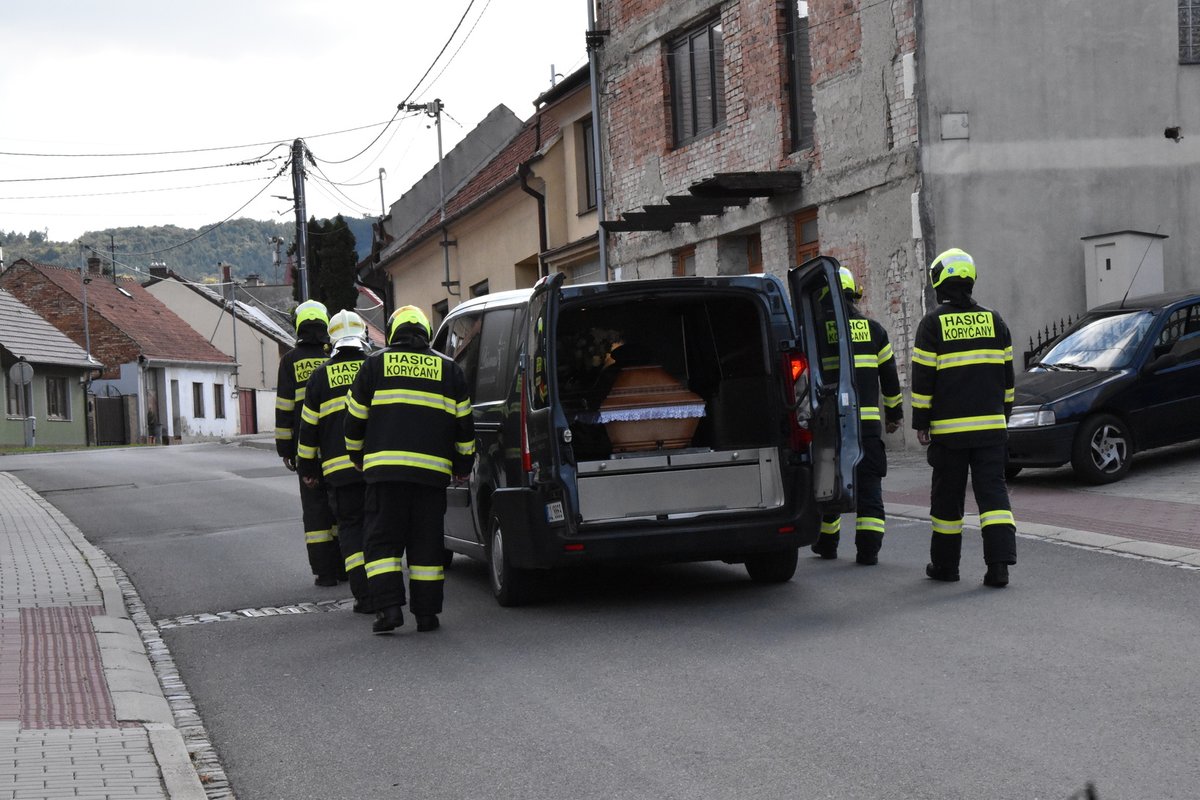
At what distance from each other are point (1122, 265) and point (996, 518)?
33.4 ft

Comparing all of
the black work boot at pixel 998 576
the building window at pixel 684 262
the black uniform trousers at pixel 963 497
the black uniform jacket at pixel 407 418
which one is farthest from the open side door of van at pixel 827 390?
the building window at pixel 684 262

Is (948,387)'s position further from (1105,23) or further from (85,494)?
(85,494)

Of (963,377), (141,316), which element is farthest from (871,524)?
(141,316)

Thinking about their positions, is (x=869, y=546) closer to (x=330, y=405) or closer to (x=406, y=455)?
(x=406, y=455)

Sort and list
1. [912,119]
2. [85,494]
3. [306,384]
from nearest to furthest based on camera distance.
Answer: [306,384] < [912,119] < [85,494]

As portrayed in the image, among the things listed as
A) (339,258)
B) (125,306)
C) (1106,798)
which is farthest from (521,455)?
(125,306)

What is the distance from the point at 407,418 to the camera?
8.18m

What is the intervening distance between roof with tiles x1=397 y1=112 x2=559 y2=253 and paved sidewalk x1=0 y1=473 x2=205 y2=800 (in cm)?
2018

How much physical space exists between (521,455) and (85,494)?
553 inches

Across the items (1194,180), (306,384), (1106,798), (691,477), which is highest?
(1194,180)

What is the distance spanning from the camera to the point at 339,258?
59781 millimetres

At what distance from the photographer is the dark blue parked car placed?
13.3 meters

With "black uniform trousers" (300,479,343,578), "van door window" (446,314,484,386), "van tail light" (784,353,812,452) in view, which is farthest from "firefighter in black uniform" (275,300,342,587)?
"van tail light" (784,353,812,452)

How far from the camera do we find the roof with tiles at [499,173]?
30.5 meters
